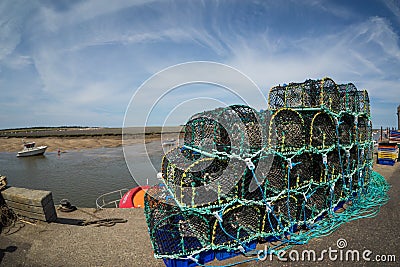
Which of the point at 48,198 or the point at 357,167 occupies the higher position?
the point at 357,167

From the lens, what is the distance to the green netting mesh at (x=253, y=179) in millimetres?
4070

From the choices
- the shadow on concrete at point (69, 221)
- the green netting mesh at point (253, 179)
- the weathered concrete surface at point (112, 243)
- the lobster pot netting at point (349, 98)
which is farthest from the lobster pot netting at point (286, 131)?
the shadow on concrete at point (69, 221)

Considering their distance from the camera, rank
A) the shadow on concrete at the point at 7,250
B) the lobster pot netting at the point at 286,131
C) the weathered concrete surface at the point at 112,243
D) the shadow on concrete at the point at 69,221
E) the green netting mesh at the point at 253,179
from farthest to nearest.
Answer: the shadow on concrete at the point at 69,221 → the shadow on concrete at the point at 7,250 → the lobster pot netting at the point at 286,131 → the weathered concrete surface at the point at 112,243 → the green netting mesh at the point at 253,179

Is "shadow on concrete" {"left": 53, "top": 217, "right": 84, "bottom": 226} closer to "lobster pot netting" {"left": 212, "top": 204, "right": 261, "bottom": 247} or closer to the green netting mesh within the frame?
the green netting mesh

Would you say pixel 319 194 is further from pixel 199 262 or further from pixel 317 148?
pixel 199 262

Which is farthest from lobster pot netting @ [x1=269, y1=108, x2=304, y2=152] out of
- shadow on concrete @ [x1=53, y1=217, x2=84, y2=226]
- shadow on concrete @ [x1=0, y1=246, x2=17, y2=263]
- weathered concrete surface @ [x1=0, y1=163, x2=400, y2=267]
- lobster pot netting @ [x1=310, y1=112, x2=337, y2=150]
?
shadow on concrete @ [x1=0, y1=246, x2=17, y2=263]

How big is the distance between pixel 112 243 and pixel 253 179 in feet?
10.7

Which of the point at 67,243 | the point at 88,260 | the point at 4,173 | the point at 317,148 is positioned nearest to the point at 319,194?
the point at 317,148

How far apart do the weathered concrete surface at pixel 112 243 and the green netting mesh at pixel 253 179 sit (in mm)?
382

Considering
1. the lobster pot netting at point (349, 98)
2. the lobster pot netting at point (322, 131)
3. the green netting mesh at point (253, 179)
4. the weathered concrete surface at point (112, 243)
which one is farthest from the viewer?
the lobster pot netting at point (349, 98)

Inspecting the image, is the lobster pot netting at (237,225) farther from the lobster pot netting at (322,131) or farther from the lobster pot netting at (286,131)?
the lobster pot netting at (322,131)

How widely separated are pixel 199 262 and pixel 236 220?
0.96 meters

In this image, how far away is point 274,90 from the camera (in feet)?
22.6

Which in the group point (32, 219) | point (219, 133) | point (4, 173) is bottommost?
point (4, 173)
